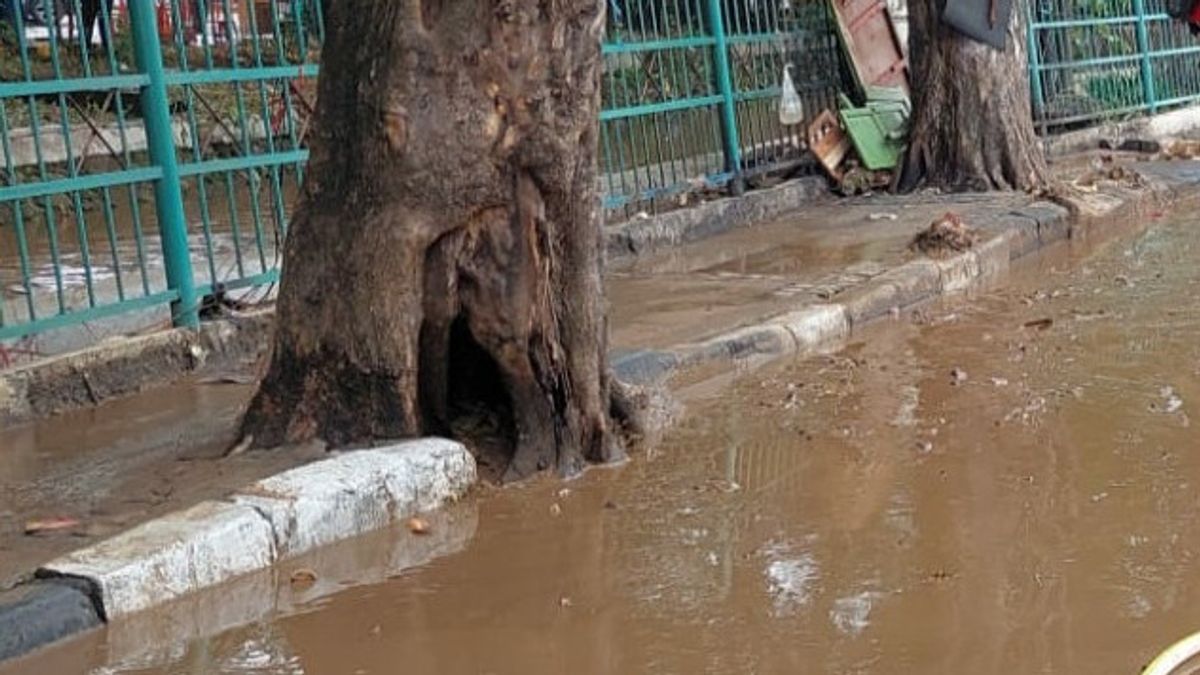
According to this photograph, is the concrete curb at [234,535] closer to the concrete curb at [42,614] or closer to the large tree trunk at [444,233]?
the concrete curb at [42,614]

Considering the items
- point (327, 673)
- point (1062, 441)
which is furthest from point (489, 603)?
point (1062, 441)

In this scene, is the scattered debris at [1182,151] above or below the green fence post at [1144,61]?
below

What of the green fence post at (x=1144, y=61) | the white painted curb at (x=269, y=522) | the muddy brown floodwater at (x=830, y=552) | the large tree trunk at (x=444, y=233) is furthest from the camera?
the green fence post at (x=1144, y=61)

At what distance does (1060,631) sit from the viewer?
A: 3734 mm

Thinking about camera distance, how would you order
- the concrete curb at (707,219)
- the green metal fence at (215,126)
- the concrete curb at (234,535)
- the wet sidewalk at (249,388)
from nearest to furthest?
1. the concrete curb at (234,535)
2. the wet sidewalk at (249,388)
3. the green metal fence at (215,126)
4. the concrete curb at (707,219)

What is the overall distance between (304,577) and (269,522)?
0.18 meters

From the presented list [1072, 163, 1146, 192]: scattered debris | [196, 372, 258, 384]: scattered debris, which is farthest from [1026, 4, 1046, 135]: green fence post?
[196, 372, 258, 384]: scattered debris

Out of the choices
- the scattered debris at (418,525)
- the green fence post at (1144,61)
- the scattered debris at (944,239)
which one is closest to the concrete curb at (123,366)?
the scattered debris at (418,525)

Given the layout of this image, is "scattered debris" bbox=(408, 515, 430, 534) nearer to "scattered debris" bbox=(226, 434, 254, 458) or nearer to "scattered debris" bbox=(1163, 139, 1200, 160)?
"scattered debris" bbox=(226, 434, 254, 458)

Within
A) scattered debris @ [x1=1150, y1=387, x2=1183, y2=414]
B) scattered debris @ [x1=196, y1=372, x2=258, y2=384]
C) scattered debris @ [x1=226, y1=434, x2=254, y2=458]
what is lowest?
scattered debris @ [x1=1150, y1=387, x2=1183, y2=414]

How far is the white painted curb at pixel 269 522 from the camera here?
161 inches

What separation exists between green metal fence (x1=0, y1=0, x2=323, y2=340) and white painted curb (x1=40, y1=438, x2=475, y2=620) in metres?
2.05

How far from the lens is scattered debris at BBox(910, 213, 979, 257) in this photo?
8898 millimetres

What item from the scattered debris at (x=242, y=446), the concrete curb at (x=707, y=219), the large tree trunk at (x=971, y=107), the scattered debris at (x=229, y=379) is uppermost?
the large tree trunk at (x=971, y=107)
